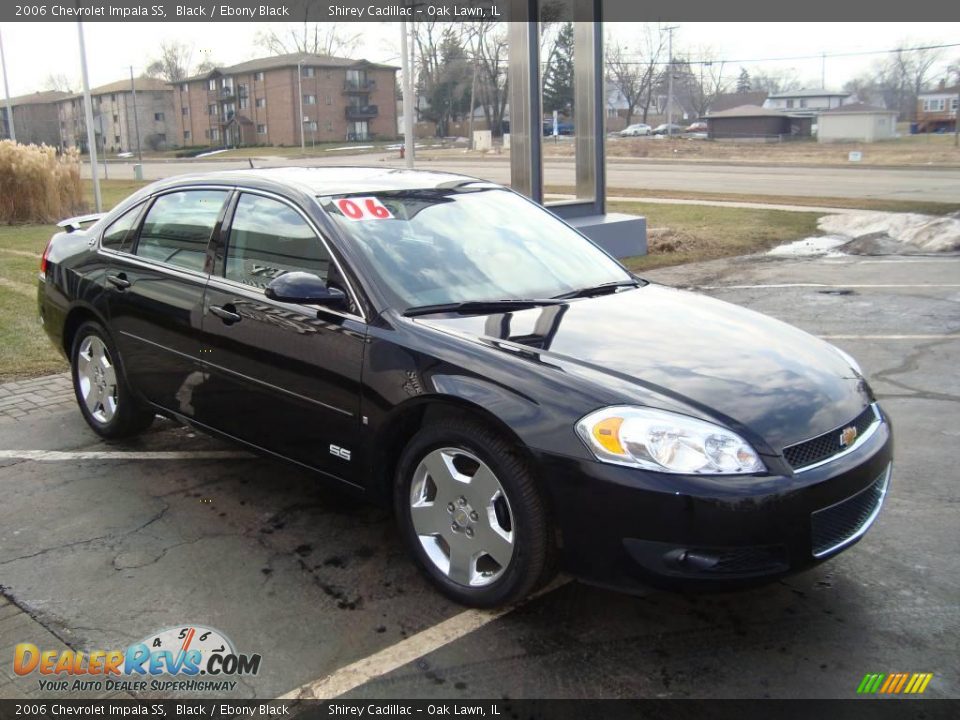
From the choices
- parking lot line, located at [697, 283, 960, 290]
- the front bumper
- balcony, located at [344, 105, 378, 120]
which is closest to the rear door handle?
the front bumper

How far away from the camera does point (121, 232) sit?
5.29 m

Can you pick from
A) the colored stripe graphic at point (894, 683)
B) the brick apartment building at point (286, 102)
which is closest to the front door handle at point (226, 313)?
the colored stripe graphic at point (894, 683)

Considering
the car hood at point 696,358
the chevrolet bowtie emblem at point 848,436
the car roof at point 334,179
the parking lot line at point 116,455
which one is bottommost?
the parking lot line at point 116,455

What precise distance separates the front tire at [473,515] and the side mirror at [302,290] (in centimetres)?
72

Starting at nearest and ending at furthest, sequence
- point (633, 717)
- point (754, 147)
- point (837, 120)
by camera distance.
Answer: point (633, 717) < point (754, 147) < point (837, 120)

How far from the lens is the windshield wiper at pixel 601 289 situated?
420 cm

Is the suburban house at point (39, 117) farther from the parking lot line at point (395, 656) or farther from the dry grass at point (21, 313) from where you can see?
the parking lot line at point (395, 656)

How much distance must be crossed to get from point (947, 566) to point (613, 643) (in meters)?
1.56

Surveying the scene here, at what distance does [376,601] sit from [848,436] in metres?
1.87

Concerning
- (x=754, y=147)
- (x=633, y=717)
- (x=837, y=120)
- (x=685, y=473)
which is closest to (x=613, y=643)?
(x=633, y=717)

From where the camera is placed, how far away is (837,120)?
224ft

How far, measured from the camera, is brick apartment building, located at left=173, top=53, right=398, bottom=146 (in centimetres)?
8569

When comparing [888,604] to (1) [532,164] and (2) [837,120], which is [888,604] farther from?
(2) [837,120]

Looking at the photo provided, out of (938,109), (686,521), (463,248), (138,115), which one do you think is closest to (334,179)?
(463,248)
